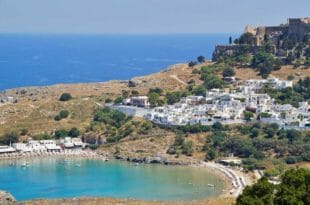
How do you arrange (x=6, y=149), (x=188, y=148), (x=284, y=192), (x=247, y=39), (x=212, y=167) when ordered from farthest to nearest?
(x=247, y=39), (x=6, y=149), (x=188, y=148), (x=212, y=167), (x=284, y=192)

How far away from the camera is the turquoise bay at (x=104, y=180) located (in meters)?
39.0

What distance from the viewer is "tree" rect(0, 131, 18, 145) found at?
50.4 meters

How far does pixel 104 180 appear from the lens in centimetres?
4253

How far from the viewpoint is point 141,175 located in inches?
1713

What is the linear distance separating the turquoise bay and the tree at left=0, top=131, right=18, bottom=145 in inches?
120

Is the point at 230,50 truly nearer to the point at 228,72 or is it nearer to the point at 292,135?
the point at 228,72

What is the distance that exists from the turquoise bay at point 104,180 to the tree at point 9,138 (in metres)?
3.05

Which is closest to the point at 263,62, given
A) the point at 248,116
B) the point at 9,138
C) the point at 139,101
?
the point at 139,101

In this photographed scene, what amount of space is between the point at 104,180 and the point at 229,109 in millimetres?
13125

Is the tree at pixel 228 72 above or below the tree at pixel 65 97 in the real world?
above

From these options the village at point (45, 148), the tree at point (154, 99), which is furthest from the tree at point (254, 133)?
the village at point (45, 148)

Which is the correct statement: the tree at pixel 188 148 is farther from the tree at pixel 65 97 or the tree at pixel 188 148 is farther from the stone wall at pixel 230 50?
the stone wall at pixel 230 50

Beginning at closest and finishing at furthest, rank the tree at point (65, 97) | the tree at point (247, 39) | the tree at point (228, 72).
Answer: the tree at point (65, 97) → the tree at point (228, 72) → the tree at point (247, 39)

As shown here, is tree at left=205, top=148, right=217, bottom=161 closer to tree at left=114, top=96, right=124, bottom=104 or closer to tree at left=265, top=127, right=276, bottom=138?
tree at left=265, top=127, right=276, bottom=138
